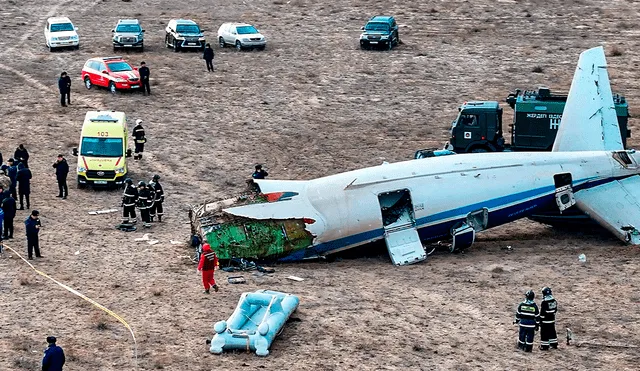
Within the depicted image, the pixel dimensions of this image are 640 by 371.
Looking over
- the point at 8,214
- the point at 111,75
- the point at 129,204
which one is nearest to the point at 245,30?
the point at 111,75

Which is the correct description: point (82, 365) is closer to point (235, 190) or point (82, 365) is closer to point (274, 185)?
point (274, 185)

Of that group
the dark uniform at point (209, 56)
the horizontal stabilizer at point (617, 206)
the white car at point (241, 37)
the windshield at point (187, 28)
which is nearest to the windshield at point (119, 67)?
the dark uniform at point (209, 56)

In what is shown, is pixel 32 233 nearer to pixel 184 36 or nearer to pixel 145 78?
pixel 145 78

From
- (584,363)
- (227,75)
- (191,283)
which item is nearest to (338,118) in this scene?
(227,75)

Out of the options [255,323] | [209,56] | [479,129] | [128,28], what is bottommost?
[209,56]

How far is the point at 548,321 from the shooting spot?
2522cm

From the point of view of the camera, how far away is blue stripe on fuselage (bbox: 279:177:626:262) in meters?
32.3

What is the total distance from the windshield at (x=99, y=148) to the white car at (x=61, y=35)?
22231 mm

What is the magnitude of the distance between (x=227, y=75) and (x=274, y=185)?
2391 cm

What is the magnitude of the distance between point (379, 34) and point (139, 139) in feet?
67.4

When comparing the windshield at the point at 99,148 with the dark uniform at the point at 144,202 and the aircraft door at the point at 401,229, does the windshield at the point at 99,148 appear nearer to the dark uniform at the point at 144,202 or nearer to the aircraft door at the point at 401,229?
the dark uniform at the point at 144,202

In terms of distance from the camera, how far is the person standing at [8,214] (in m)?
33.3

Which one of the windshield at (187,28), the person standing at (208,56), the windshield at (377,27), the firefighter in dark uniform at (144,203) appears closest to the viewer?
the firefighter in dark uniform at (144,203)

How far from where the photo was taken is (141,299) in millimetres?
28484
